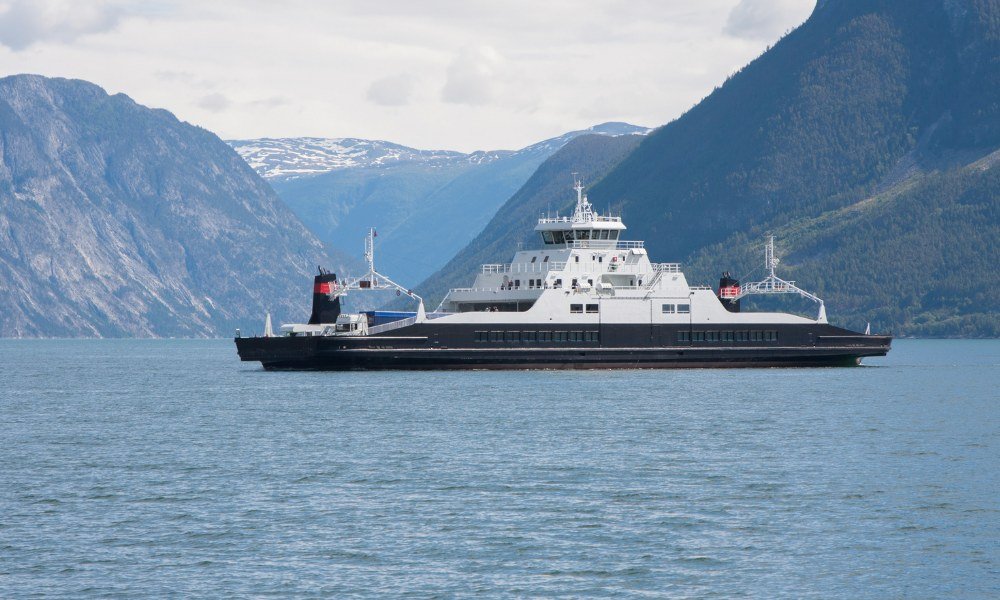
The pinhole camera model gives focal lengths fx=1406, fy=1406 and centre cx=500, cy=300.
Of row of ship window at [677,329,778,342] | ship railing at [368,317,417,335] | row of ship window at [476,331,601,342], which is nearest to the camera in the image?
ship railing at [368,317,417,335]

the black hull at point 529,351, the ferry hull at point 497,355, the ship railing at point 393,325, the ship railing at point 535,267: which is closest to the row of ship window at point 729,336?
the black hull at point 529,351

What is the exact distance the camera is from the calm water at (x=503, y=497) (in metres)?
31.6

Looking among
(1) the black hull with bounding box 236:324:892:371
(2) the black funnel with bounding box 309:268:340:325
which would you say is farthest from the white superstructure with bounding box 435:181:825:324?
(2) the black funnel with bounding box 309:268:340:325

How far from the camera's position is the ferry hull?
9106 centimetres

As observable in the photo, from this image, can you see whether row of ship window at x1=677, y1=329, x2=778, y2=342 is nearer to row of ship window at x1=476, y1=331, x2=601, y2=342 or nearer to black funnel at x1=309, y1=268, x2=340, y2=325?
row of ship window at x1=476, y1=331, x2=601, y2=342

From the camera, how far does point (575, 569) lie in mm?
32156

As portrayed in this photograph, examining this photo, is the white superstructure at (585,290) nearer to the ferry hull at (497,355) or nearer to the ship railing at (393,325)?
the ferry hull at (497,355)

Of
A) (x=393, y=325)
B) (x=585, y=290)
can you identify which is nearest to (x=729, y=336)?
(x=585, y=290)

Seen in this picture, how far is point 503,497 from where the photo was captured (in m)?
40.9

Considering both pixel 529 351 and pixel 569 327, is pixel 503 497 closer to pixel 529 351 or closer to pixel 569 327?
pixel 529 351

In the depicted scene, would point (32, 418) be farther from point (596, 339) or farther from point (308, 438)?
point (596, 339)

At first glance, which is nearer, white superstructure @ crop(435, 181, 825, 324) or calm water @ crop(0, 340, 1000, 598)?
calm water @ crop(0, 340, 1000, 598)

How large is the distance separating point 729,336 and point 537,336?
13.6 meters

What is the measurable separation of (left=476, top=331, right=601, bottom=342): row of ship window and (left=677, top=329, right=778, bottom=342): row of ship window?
633 cm
